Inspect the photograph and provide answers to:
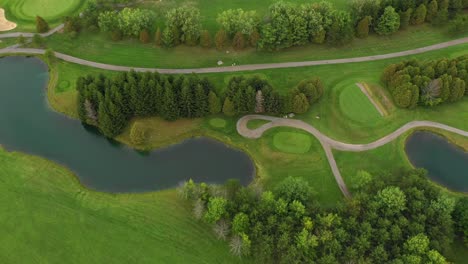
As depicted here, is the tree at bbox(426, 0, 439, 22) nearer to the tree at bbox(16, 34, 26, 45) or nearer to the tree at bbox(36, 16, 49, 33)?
the tree at bbox(36, 16, 49, 33)

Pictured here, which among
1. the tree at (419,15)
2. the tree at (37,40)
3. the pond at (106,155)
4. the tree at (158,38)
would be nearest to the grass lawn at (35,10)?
the tree at (37,40)

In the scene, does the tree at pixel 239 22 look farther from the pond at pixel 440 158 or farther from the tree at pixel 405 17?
the pond at pixel 440 158

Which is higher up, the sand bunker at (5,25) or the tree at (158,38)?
the sand bunker at (5,25)

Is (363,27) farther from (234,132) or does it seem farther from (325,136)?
(234,132)

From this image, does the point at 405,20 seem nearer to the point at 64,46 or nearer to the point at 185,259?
the point at 185,259

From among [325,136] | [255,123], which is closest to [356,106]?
[325,136]

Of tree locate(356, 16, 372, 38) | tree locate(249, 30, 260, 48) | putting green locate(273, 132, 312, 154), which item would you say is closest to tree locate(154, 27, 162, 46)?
tree locate(249, 30, 260, 48)
